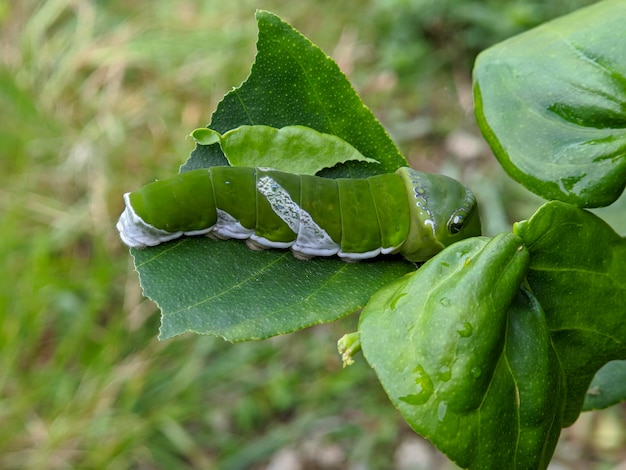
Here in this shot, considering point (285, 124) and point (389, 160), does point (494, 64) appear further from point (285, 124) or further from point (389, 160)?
point (285, 124)

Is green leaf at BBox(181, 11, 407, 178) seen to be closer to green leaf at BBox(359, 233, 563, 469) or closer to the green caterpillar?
the green caterpillar

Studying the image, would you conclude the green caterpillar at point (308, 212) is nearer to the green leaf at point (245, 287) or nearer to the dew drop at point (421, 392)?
the green leaf at point (245, 287)

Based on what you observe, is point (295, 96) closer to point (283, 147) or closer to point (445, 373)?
point (283, 147)

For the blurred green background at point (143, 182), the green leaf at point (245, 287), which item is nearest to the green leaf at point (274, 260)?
the green leaf at point (245, 287)

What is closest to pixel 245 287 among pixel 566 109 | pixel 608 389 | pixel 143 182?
pixel 566 109

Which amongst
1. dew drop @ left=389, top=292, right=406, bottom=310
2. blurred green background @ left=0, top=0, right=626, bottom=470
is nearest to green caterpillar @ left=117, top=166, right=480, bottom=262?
dew drop @ left=389, top=292, right=406, bottom=310
